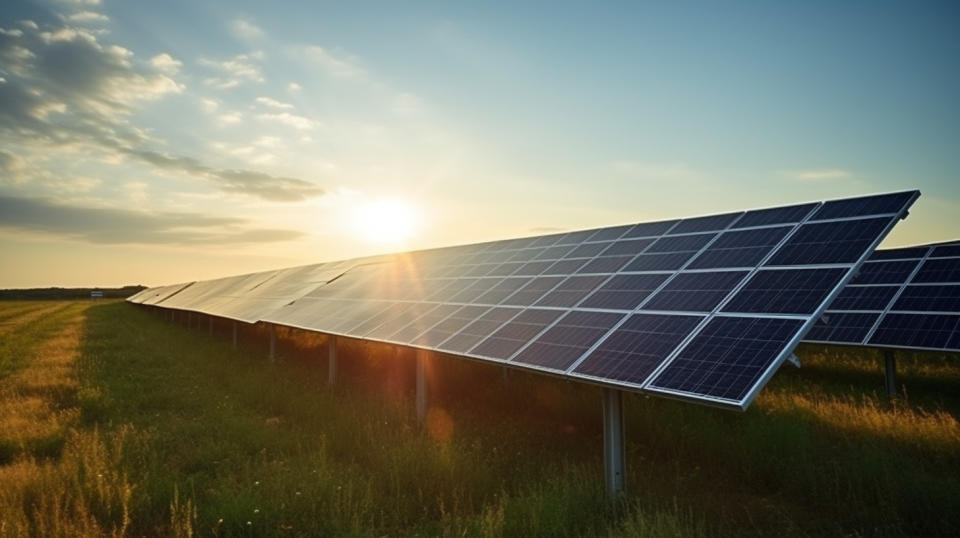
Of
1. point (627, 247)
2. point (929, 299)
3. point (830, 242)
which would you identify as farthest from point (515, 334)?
point (929, 299)

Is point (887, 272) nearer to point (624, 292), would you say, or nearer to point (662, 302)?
point (624, 292)

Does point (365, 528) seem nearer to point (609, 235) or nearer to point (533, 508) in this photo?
point (533, 508)

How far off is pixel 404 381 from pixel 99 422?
26.7ft

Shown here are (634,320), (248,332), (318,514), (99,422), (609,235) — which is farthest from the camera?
(248,332)

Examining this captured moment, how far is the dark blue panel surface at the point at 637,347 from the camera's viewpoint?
8539 millimetres

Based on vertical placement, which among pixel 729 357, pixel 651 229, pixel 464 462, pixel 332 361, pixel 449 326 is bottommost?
pixel 464 462

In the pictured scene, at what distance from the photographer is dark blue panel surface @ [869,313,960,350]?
1603 cm

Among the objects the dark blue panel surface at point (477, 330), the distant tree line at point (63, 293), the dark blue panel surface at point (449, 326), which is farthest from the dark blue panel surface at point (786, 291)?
the distant tree line at point (63, 293)

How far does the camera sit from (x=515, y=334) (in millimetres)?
11883

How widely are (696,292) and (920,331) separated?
10.8 metres

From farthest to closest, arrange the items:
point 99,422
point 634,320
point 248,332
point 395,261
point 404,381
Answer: point 248,332 < point 395,261 < point 404,381 < point 99,422 < point 634,320

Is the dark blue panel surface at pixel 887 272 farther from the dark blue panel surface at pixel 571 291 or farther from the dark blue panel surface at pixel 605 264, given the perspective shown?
the dark blue panel surface at pixel 571 291

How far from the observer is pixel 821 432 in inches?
455

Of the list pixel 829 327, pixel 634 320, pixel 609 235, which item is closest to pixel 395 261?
pixel 609 235
